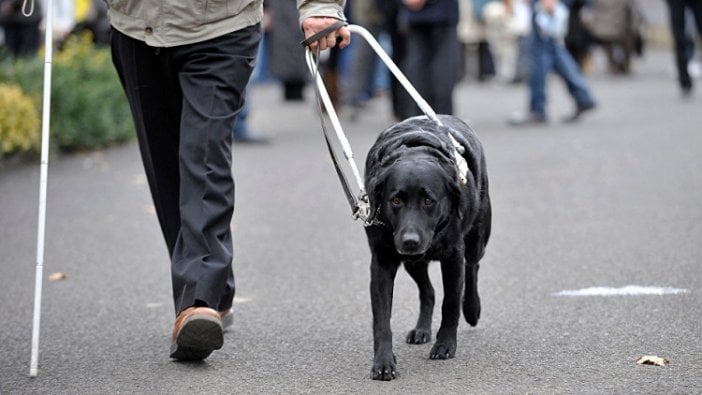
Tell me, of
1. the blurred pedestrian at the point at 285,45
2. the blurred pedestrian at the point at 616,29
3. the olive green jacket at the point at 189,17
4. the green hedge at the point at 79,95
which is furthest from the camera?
the blurred pedestrian at the point at 616,29

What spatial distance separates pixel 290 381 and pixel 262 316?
122cm

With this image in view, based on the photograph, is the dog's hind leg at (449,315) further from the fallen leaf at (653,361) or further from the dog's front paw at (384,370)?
the fallen leaf at (653,361)

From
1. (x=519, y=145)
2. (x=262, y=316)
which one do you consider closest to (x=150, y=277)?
(x=262, y=316)

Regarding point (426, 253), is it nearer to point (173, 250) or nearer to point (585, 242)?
point (173, 250)

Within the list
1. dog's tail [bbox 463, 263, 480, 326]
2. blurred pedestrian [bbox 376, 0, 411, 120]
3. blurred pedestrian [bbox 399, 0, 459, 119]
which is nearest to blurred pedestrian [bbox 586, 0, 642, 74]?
blurred pedestrian [bbox 376, 0, 411, 120]

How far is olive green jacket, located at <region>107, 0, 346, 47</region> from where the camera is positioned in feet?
16.8

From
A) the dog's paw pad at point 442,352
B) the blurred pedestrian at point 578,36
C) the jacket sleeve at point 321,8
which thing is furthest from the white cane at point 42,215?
the blurred pedestrian at point 578,36

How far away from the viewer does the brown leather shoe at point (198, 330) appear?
4.86 meters

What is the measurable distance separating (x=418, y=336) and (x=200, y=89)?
50.7 inches

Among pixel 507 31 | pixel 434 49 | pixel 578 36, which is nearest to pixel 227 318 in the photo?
pixel 434 49

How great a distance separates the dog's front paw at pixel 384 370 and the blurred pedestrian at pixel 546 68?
933 cm

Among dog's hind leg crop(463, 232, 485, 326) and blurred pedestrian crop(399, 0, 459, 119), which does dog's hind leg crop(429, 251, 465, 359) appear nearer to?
dog's hind leg crop(463, 232, 485, 326)

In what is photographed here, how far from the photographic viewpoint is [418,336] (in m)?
5.40

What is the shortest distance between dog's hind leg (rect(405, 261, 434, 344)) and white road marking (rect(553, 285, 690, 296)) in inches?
38.8
